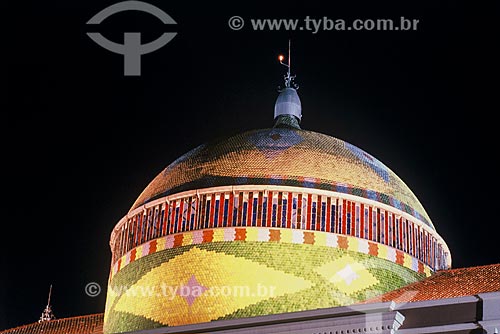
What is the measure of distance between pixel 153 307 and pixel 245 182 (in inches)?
115

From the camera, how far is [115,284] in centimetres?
1995

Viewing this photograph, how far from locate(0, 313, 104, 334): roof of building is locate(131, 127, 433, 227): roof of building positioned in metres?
2.68

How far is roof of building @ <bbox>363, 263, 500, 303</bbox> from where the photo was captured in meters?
15.5

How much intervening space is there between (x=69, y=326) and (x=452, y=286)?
28.8 feet

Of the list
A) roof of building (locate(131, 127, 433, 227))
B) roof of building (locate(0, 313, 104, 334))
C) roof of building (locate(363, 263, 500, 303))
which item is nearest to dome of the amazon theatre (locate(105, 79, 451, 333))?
roof of building (locate(131, 127, 433, 227))

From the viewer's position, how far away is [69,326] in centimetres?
2094

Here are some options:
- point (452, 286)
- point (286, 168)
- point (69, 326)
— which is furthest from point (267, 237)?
point (69, 326)

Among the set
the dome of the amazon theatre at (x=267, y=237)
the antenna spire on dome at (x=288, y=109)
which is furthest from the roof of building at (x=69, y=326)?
the antenna spire on dome at (x=288, y=109)

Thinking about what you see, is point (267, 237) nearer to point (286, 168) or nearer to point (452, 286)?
point (286, 168)

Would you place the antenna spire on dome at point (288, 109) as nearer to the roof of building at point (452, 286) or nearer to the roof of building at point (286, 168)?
the roof of building at point (286, 168)

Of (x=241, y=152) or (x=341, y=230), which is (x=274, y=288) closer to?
(x=341, y=230)

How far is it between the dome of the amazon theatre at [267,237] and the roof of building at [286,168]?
0.09 ft

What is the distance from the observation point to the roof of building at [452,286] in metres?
15.5

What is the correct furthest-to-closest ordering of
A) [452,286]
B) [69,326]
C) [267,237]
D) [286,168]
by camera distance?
1. [69,326]
2. [286,168]
3. [267,237]
4. [452,286]
